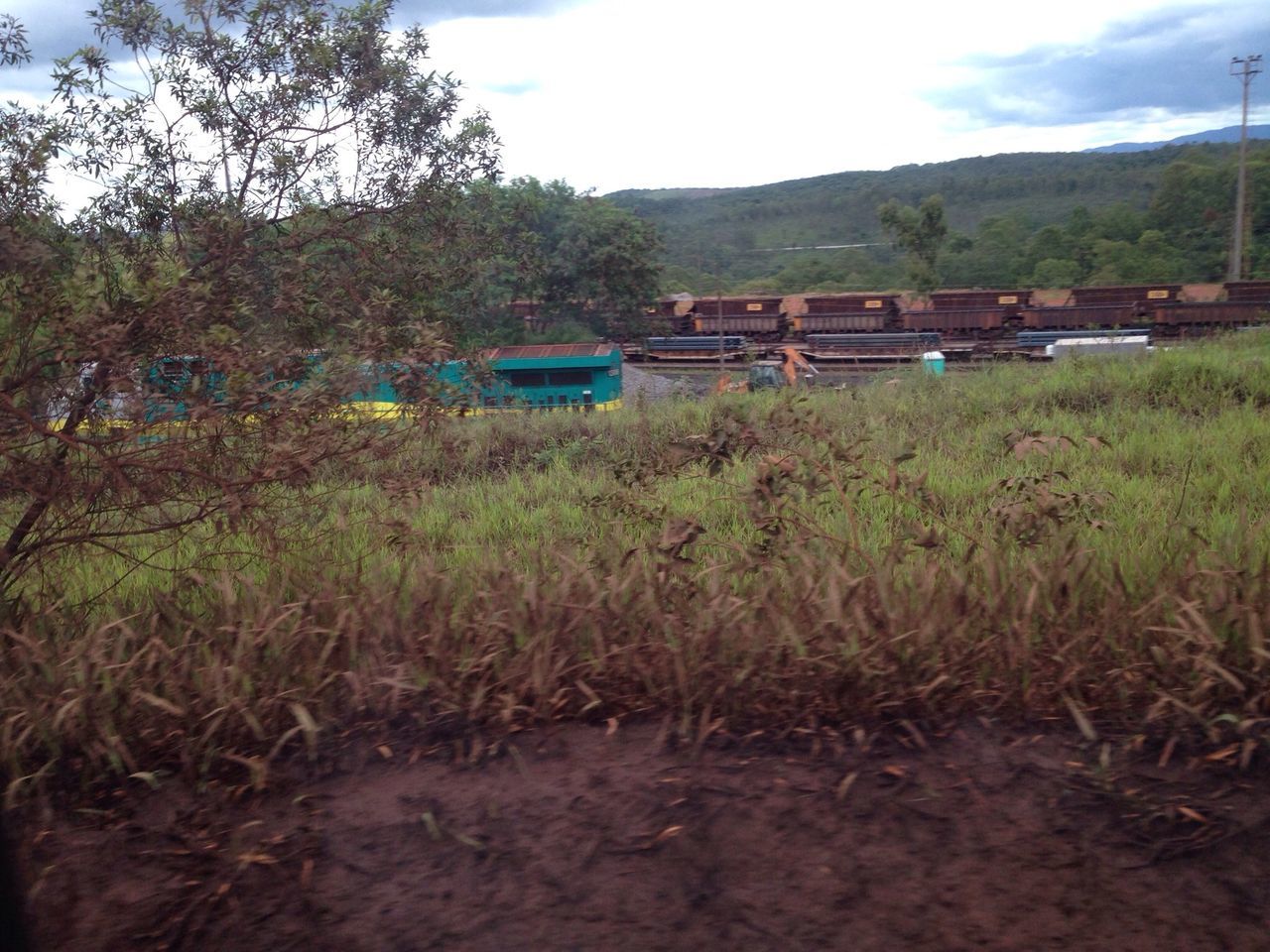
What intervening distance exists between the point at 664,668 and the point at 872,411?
280 inches

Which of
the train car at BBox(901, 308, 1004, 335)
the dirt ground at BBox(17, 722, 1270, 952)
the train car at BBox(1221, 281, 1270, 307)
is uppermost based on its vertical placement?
the train car at BBox(1221, 281, 1270, 307)

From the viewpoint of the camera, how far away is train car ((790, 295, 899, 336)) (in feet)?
79.0

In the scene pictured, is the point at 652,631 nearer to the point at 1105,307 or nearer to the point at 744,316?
the point at 1105,307

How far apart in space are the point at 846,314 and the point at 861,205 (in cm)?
896

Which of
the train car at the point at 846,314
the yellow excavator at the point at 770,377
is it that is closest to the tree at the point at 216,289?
the yellow excavator at the point at 770,377

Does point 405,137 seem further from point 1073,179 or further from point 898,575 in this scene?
point 1073,179

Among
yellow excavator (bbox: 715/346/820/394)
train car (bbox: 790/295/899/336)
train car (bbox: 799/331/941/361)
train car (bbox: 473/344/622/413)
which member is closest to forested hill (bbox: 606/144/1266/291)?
train car (bbox: 790/295/899/336)

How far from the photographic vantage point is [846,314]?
25000mm

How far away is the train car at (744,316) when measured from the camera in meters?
26.1

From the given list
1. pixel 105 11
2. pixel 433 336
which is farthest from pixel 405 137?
A: pixel 433 336

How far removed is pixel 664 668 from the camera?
346 cm

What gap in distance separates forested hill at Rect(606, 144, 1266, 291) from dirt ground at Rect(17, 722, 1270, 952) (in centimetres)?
2121

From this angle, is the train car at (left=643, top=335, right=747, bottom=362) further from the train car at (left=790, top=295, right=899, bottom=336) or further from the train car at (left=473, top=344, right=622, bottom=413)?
the train car at (left=473, top=344, right=622, bottom=413)

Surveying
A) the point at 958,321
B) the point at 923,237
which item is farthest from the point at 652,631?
→ the point at 923,237
